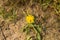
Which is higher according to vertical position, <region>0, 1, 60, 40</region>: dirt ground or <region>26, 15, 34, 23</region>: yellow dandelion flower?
<region>26, 15, 34, 23</region>: yellow dandelion flower

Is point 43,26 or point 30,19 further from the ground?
point 30,19

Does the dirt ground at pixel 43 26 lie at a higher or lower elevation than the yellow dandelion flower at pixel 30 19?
lower

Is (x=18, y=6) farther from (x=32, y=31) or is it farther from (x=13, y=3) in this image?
(x=32, y=31)

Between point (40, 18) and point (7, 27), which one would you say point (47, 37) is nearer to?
point (40, 18)

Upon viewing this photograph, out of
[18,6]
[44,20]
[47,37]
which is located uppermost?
[18,6]

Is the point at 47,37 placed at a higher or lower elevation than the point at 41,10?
lower

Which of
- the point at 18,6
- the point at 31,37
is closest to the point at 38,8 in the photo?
the point at 18,6

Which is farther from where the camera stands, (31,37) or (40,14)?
(40,14)
